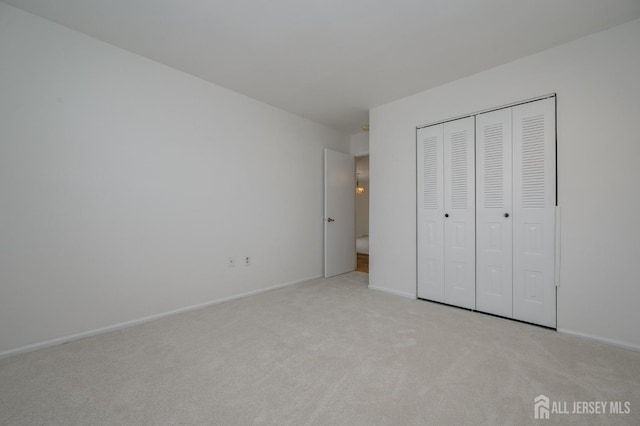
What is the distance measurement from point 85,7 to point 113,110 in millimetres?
758

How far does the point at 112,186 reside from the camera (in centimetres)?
242

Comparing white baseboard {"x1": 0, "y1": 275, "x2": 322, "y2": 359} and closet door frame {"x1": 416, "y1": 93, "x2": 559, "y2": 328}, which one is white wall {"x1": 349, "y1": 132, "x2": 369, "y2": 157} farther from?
white baseboard {"x1": 0, "y1": 275, "x2": 322, "y2": 359}

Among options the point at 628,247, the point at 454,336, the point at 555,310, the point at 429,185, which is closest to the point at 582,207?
the point at 628,247

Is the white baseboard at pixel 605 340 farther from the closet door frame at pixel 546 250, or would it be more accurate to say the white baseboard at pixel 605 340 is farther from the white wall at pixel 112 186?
the white wall at pixel 112 186

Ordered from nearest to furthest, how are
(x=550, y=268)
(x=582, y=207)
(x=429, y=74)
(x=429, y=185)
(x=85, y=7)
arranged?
(x=85, y=7)
(x=582, y=207)
(x=550, y=268)
(x=429, y=74)
(x=429, y=185)

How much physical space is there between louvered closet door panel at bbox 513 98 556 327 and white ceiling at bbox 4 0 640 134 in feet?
2.18

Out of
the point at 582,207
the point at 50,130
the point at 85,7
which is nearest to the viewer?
the point at 85,7

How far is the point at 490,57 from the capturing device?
8.46 feet

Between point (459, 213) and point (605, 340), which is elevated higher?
point (459, 213)

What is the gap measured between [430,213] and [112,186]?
3346mm

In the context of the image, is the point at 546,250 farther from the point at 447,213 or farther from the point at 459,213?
the point at 447,213

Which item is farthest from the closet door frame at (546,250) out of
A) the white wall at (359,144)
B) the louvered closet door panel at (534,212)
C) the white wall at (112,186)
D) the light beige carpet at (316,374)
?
the white wall at (112,186)

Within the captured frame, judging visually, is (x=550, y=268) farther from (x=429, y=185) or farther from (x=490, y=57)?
(x=490, y=57)

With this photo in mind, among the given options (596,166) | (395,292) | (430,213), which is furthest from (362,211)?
(596,166)
